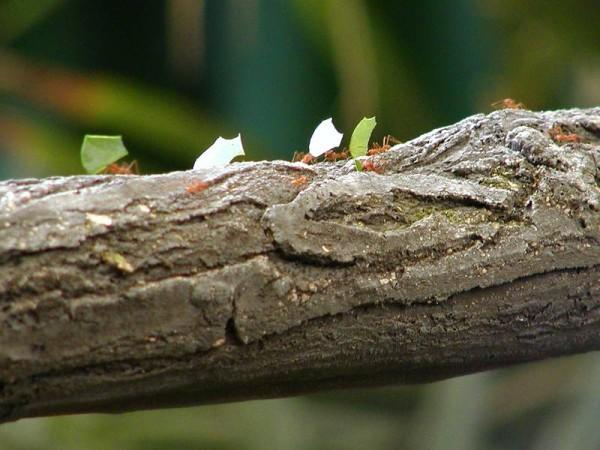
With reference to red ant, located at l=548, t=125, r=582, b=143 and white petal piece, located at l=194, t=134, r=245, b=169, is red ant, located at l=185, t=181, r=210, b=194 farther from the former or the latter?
red ant, located at l=548, t=125, r=582, b=143

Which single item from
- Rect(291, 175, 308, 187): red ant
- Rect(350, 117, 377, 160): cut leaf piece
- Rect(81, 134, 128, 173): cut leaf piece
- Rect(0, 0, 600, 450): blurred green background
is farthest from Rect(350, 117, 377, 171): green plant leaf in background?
Rect(0, 0, 600, 450): blurred green background

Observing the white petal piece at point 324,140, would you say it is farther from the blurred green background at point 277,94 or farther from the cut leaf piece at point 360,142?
the blurred green background at point 277,94

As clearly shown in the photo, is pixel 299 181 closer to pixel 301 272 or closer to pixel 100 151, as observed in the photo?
pixel 301 272

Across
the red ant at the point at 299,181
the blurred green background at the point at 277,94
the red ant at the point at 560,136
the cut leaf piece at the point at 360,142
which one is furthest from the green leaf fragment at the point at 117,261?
the blurred green background at the point at 277,94

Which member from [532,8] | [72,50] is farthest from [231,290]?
[532,8]

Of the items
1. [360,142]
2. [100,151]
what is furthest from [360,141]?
[100,151]
